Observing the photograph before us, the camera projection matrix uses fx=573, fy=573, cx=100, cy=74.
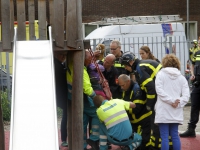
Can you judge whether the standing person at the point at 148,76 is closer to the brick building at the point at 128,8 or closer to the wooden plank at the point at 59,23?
the wooden plank at the point at 59,23

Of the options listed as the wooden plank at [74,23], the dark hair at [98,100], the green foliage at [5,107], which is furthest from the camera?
the green foliage at [5,107]

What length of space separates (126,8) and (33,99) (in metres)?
23.1

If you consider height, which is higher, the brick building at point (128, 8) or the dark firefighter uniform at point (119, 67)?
the brick building at point (128, 8)

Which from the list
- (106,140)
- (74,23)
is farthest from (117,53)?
(74,23)

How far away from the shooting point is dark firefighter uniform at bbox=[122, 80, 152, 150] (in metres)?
9.54

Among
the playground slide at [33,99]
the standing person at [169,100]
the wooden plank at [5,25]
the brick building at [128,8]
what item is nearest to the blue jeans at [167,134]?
A: the standing person at [169,100]

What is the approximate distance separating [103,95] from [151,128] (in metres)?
1.00

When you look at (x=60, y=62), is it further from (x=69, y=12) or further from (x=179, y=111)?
(x=179, y=111)

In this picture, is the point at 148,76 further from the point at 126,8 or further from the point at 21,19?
the point at 126,8

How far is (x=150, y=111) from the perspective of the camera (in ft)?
31.7

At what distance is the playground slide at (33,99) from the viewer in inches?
258

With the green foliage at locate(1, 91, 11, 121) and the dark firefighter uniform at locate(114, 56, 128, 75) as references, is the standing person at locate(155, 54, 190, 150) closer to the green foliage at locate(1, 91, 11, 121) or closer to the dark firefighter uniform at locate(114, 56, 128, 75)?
the dark firefighter uniform at locate(114, 56, 128, 75)

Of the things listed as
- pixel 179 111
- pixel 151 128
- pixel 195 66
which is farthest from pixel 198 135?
pixel 179 111

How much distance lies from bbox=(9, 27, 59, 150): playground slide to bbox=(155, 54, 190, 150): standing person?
78.3 inches
